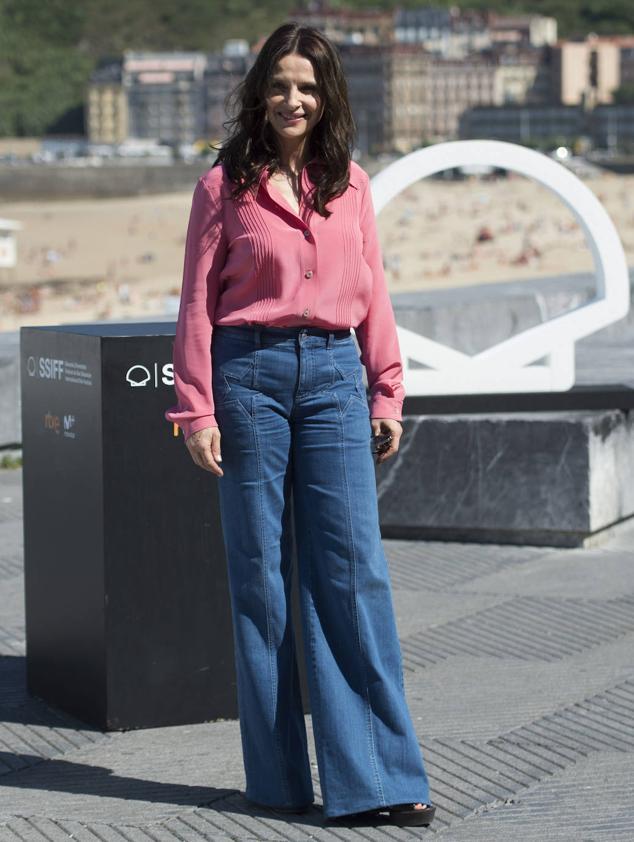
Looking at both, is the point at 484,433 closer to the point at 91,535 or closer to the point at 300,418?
the point at 91,535

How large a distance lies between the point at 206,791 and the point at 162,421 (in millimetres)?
921

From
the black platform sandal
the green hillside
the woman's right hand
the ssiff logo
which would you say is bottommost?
the black platform sandal

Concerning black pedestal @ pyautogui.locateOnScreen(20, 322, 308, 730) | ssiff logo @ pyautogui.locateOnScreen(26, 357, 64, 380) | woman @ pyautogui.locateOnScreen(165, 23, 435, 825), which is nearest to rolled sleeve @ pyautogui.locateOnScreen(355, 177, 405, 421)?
woman @ pyautogui.locateOnScreen(165, 23, 435, 825)

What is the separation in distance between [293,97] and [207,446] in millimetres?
712

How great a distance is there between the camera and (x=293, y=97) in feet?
11.0

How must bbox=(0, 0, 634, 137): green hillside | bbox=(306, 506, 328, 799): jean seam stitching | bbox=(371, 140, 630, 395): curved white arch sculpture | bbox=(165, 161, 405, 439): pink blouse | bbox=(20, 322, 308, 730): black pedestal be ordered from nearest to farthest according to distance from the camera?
bbox=(165, 161, 405, 439): pink blouse
bbox=(306, 506, 328, 799): jean seam stitching
bbox=(20, 322, 308, 730): black pedestal
bbox=(371, 140, 630, 395): curved white arch sculpture
bbox=(0, 0, 634, 137): green hillside

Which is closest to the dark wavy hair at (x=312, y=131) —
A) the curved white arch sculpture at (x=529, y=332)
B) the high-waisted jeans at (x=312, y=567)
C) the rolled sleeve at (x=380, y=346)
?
the rolled sleeve at (x=380, y=346)

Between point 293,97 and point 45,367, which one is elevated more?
point 293,97

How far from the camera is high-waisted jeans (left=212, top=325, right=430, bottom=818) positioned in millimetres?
A: 3400

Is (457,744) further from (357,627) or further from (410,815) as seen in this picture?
(357,627)

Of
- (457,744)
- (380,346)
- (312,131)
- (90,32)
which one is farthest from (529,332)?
(90,32)

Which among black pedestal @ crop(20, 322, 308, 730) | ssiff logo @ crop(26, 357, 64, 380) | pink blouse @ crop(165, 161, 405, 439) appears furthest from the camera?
ssiff logo @ crop(26, 357, 64, 380)

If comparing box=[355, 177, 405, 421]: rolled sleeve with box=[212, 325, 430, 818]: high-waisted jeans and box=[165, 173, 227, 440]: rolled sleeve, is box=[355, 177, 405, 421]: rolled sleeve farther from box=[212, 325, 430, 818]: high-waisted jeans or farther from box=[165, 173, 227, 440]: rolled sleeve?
box=[165, 173, 227, 440]: rolled sleeve

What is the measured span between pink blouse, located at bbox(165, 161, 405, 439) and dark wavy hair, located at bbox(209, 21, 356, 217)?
0.09 feet
